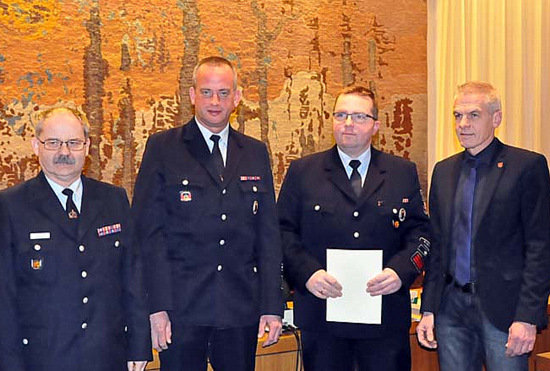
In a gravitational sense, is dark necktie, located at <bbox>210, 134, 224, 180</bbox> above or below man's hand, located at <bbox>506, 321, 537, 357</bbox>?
above

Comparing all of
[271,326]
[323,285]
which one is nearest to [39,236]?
[271,326]

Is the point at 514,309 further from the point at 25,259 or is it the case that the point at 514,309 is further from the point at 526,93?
the point at 526,93

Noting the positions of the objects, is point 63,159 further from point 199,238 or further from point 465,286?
point 465,286

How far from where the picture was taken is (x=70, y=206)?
2.51 metres

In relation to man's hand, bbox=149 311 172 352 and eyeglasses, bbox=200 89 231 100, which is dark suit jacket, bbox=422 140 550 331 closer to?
eyeglasses, bbox=200 89 231 100

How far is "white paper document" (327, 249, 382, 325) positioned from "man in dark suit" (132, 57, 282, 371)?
0.25 metres

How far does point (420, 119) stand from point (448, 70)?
42 centimetres

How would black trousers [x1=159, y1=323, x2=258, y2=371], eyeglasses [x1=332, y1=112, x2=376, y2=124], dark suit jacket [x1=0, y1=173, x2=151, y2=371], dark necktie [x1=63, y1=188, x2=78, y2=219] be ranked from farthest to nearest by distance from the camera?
eyeglasses [x1=332, y1=112, x2=376, y2=124], black trousers [x1=159, y1=323, x2=258, y2=371], dark necktie [x1=63, y1=188, x2=78, y2=219], dark suit jacket [x1=0, y1=173, x2=151, y2=371]

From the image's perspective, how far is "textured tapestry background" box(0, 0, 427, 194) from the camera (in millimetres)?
4090

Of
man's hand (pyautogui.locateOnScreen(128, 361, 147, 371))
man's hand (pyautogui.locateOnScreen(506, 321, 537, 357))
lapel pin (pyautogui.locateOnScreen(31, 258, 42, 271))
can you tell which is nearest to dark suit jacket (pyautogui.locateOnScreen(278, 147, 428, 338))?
man's hand (pyautogui.locateOnScreen(506, 321, 537, 357))

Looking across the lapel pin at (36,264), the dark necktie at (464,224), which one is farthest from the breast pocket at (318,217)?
the lapel pin at (36,264)

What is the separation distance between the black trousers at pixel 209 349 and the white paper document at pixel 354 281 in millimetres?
358

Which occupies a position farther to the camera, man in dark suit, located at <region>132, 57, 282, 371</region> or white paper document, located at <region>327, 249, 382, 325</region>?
white paper document, located at <region>327, 249, 382, 325</region>

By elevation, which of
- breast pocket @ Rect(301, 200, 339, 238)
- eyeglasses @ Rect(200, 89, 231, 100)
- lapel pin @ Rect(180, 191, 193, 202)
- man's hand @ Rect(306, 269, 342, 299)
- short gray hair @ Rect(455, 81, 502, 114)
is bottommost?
man's hand @ Rect(306, 269, 342, 299)
